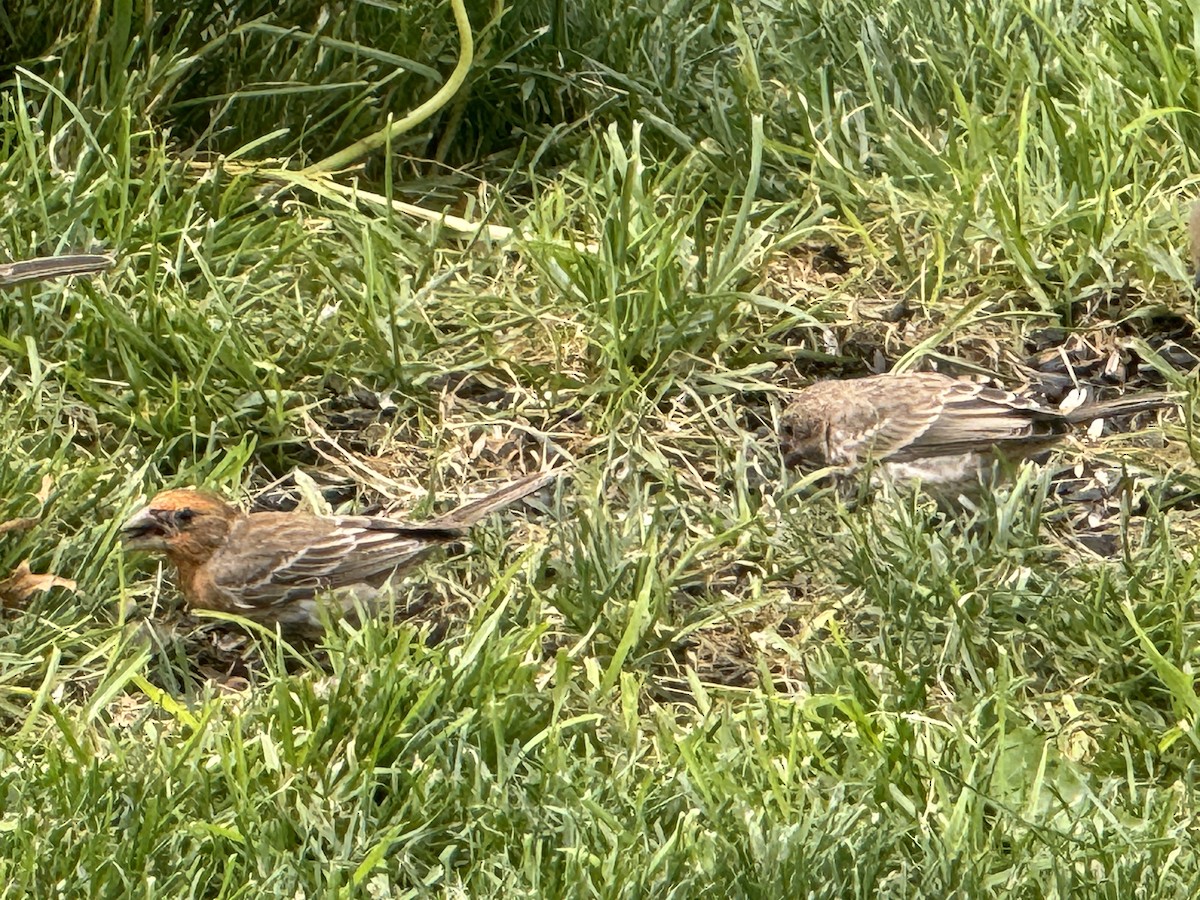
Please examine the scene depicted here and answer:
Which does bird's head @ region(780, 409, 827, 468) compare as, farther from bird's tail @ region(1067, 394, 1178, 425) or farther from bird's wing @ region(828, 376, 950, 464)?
bird's tail @ region(1067, 394, 1178, 425)

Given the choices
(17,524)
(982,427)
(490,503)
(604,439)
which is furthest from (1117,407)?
(17,524)

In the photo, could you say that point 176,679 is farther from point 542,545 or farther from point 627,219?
point 627,219

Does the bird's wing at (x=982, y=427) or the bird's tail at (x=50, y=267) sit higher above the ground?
the bird's tail at (x=50, y=267)

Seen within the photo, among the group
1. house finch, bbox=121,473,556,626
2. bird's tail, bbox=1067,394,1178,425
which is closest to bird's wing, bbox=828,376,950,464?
bird's tail, bbox=1067,394,1178,425

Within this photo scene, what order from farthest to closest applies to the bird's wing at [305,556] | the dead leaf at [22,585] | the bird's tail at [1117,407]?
the bird's tail at [1117,407], the bird's wing at [305,556], the dead leaf at [22,585]

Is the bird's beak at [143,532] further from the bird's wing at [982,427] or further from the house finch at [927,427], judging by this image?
the bird's wing at [982,427]

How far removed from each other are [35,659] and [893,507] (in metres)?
2.29

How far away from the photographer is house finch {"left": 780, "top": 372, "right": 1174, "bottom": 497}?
559cm

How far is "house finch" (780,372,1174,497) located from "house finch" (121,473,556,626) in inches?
42.8

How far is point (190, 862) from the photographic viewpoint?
414 cm

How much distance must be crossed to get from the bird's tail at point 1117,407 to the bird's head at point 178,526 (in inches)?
95.4

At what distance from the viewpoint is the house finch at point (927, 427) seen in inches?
220

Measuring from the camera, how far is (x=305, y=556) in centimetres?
523

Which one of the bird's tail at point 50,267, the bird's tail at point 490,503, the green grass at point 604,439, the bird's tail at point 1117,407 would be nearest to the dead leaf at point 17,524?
the green grass at point 604,439
